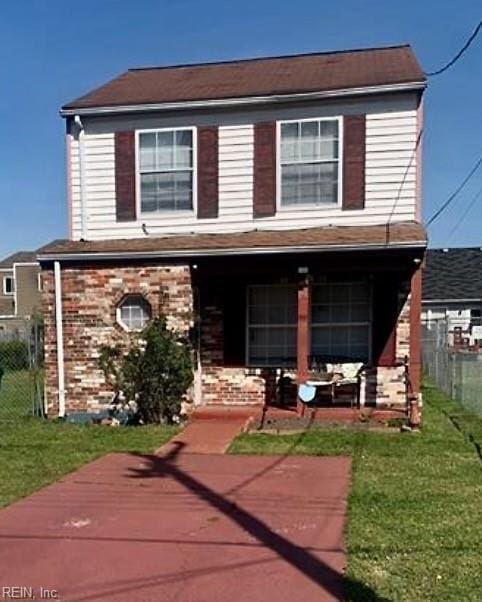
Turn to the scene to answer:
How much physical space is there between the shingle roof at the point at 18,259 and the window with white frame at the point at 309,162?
1488 inches

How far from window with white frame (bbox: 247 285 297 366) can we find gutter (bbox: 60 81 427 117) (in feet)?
11.2

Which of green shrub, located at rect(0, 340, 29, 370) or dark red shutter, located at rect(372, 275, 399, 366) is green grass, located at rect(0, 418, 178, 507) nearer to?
dark red shutter, located at rect(372, 275, 399, 366)

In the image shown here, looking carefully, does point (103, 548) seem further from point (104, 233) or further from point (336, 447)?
point (104, 233)

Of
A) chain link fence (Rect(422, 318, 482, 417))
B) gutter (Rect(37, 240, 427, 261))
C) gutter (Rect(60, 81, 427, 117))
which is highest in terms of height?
gutter (Rect(60, 81, 427, 117))

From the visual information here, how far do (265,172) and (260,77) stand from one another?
2658mm

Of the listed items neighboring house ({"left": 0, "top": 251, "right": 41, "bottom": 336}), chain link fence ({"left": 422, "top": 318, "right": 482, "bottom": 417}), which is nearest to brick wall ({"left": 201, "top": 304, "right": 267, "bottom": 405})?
chain link fence ({"left": 422, "top": 318, "right": 482, "bottom": 417})

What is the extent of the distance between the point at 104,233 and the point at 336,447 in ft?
20.8

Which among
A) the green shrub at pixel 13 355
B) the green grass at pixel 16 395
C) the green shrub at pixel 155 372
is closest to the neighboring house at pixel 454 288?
the green shrub at pixel 13 355

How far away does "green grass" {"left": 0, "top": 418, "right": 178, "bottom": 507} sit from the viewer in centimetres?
696

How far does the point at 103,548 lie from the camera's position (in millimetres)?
4836

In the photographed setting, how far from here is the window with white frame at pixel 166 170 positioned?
11.9 metres

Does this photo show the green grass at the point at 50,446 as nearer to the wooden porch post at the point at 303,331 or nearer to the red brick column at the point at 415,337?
the wooden porch post at the point at 303,331

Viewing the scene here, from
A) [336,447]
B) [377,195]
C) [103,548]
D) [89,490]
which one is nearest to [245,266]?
[377,195]

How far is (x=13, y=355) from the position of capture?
67.1ft
